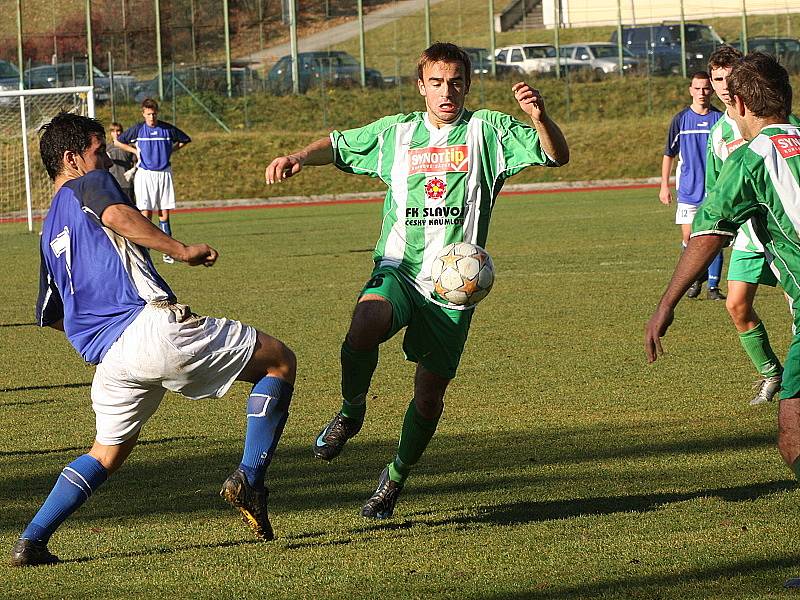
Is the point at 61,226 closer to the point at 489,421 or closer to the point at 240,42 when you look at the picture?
the point at 489,421

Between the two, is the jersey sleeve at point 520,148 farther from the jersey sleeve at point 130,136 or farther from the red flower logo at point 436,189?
the jersey sleeve at point 130,136

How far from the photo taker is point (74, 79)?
4200 centimetres

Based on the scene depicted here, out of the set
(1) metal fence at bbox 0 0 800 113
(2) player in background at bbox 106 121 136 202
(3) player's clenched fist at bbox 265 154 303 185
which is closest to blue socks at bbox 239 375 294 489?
(3) player's clenched fist at bbox 265 154 303 185

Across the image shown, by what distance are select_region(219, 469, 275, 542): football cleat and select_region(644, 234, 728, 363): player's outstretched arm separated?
1522mm

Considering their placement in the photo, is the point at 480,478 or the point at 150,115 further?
the point at 150,115

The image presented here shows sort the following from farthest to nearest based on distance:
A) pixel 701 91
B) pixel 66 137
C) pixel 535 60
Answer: pixel 535 60
pixel 701 91
pixel 66 137

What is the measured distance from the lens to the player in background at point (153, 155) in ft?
64.8

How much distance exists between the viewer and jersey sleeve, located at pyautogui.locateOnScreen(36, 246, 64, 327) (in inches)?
196

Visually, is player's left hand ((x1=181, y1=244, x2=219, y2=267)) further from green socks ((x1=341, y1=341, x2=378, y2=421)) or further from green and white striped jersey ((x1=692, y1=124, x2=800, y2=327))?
green and white striped jersey ((x1=692, y1=124, x2=800, y2=327))

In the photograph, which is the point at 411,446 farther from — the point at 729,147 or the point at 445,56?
the point at 729,147

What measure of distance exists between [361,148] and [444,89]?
1.59 feet

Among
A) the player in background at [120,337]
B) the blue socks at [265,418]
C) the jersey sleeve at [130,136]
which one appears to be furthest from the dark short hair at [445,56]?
the jersey sleeve at [130,136]

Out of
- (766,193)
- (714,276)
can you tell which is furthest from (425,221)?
(714,276)

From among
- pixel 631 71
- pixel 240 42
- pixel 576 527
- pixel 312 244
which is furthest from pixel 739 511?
pixel 240 42
